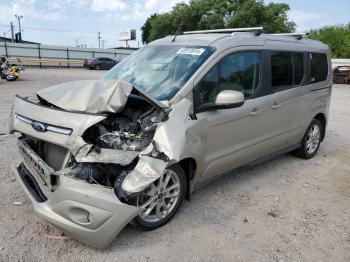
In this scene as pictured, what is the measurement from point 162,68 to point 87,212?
192cm

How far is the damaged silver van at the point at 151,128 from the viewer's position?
311 centimetres

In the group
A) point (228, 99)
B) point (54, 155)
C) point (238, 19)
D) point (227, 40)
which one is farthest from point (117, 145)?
point (238, 19)

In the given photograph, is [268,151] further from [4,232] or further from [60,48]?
[60,48]

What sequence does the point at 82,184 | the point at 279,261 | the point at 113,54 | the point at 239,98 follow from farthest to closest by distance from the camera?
the point at 113,54 → the point at 239,98 → the point at 279,261 → the point at 82,184

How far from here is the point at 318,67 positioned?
595 centimetres

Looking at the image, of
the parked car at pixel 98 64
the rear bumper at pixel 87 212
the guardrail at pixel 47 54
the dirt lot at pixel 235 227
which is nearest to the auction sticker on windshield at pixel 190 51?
the dirt lot at pixel 235 227

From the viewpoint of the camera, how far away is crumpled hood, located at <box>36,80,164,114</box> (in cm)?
334

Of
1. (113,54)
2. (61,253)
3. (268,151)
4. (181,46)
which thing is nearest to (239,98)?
(181,46)

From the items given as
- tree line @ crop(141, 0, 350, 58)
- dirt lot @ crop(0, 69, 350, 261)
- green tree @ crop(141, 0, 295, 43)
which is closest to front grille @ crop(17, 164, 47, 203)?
dirt lot @ crop(0, 69, 350, 261)

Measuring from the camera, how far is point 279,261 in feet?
10.7

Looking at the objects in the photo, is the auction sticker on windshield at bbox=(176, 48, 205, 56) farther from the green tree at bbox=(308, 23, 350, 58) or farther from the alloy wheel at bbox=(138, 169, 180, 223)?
the green tree at bbox=(308, 23, 350, 58)

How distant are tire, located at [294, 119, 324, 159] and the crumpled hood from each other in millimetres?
3422

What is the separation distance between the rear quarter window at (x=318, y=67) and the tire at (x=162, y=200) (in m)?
3.18

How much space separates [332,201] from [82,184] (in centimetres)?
317
